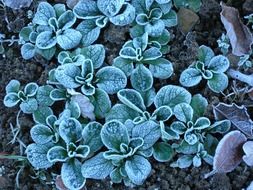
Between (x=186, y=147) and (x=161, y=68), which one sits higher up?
(x=161, y=68)

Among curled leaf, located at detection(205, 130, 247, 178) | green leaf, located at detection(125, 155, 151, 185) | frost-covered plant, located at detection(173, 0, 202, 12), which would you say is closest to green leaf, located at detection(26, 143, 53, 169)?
green leaf, located at detection(125, 155, 151, 185)

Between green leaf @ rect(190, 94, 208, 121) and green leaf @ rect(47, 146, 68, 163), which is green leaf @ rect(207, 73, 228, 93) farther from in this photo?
green leaf @ rect(47, 146, 68, 163)

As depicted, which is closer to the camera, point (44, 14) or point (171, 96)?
point (171, 96)

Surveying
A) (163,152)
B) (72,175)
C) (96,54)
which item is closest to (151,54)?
(96,54)

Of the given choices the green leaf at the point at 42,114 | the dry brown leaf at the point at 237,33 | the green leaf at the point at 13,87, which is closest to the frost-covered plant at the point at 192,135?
the dry brown leaf at the point at 237,33

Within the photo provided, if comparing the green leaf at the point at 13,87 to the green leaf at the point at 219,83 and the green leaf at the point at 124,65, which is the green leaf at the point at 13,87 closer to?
the green leaf at the point at 124,65

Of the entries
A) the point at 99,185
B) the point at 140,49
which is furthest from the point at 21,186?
the point at 140,49

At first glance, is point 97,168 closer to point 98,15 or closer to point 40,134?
point 40,134
